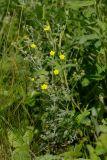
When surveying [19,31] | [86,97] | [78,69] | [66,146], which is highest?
[19,31]

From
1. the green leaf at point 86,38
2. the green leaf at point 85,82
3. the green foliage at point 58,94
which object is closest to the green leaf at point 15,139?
the green foliage at point 58,94

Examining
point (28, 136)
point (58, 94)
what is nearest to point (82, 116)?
point (58, 94)

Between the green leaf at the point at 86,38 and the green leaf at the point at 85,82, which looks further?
the green leaf at the point at 85,82

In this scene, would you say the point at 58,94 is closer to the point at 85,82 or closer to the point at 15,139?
the point at 85,82

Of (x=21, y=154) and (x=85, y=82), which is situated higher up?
(x=85, y=82)

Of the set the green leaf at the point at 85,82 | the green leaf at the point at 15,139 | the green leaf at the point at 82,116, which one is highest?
the green leaf at the point at 85,82

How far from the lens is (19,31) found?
2869 millimetres

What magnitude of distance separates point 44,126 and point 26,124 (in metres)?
0.11

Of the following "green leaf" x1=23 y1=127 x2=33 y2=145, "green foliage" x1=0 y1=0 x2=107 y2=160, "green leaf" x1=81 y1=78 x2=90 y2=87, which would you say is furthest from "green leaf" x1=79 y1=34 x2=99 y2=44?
"green leaf" x1=23 y1=127 x2=33 y2=145

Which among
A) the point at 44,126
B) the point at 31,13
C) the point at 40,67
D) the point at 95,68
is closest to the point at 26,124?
the point at 44,126

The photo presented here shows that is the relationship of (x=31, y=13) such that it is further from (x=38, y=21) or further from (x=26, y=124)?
(x=26, y=124)

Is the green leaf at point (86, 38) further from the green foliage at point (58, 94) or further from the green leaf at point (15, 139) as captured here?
the green leaf at point (15, 139)

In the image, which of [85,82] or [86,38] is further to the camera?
[85,82]

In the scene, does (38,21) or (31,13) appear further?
(31,13)
